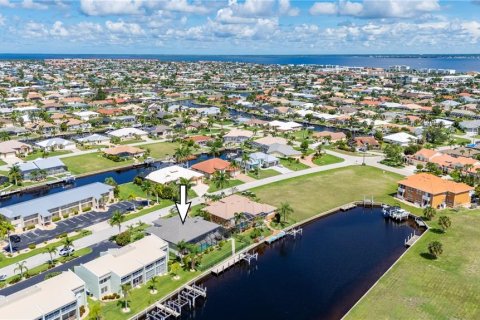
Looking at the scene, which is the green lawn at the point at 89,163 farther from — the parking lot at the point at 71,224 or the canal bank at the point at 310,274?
the canal bank at the point at 310,274

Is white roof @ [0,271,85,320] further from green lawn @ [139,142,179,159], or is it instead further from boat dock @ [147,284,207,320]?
green lawn @ [139,142,179,159]

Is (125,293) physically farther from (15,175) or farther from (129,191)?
(15,175)

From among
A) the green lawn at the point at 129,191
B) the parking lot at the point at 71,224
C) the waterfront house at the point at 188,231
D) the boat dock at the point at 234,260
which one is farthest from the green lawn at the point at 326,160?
the boat dock at the point at 234,260

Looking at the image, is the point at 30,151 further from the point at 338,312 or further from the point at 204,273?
the point at 338,312

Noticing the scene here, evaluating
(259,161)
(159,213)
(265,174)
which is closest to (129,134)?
(259,161)

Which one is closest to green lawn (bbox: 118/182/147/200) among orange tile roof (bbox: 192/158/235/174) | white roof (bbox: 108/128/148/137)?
orange tile roof (bbox: 192/158/235/174)

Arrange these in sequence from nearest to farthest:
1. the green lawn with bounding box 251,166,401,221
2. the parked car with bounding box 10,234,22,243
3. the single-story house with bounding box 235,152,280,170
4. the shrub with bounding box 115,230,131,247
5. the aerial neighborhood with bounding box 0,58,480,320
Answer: the aerial neighborhood with bounding box 0,58,480,320
the shrub with bounding box 115,230,131,247
the parked car with bounding box 10,234,22,243
the green lawn with bounding box 251,166,401,221
the single-story house with bounding box 235,152,280,170

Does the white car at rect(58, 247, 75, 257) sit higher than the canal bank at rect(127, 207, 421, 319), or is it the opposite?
the white car at rect(58, 247, 75, 257)
